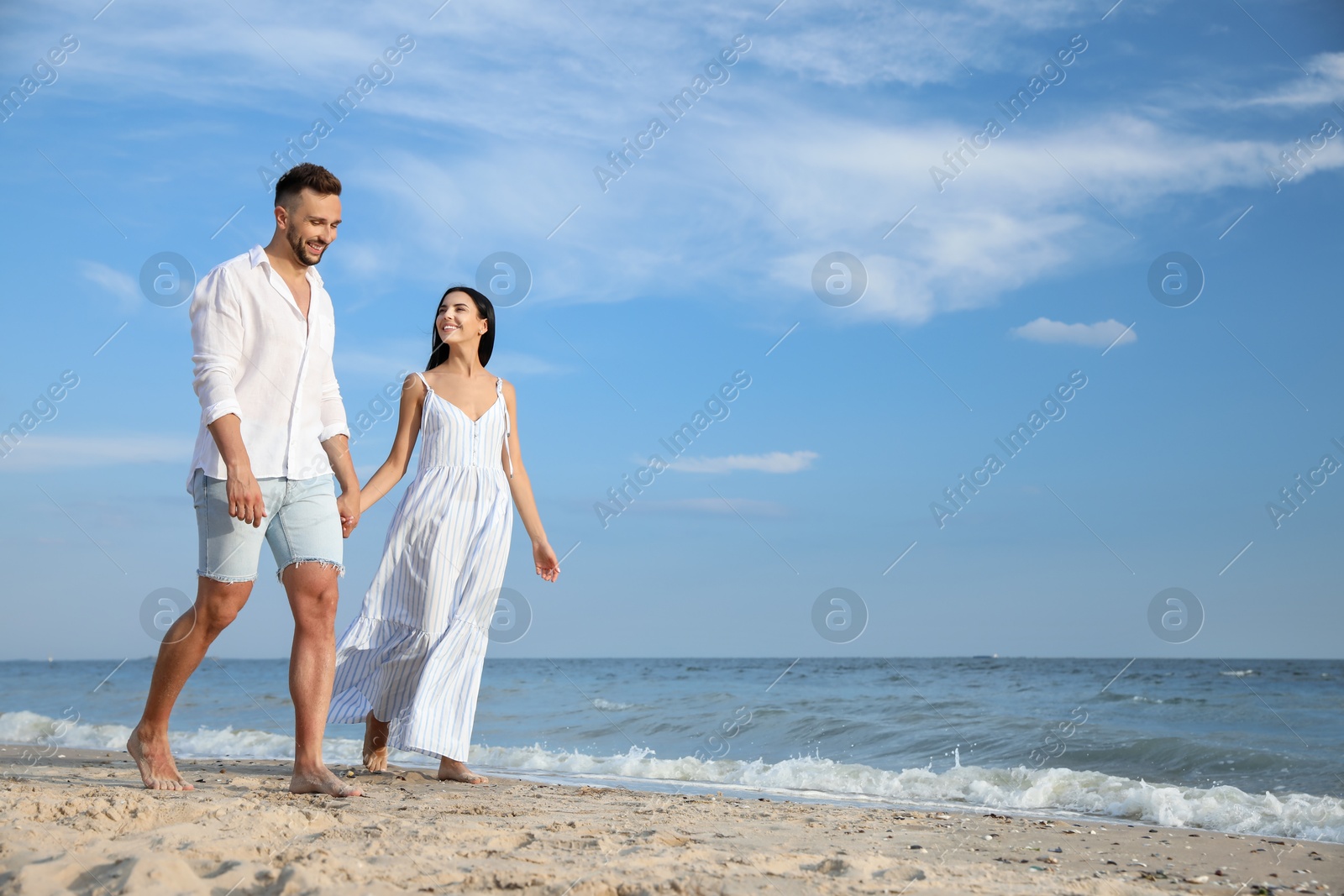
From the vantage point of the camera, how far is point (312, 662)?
3551 mm

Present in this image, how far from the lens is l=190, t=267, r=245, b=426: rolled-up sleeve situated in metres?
3.40

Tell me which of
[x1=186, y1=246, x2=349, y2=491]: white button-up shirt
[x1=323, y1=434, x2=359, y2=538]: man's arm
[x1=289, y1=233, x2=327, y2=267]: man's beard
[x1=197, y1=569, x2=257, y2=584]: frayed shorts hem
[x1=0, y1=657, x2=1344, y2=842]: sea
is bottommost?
[x1=0, y1=657, x2=1344, y2=842]: sea

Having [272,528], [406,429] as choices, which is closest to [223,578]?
[272,528]

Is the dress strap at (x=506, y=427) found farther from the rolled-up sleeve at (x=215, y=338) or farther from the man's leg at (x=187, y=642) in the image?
the man's leg at (x=187, y=642)

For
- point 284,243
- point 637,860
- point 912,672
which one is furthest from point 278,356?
point 912,672

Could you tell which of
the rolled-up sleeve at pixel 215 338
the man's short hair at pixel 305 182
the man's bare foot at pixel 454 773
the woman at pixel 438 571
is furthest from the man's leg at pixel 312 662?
the man's short hair at pixel 305 182

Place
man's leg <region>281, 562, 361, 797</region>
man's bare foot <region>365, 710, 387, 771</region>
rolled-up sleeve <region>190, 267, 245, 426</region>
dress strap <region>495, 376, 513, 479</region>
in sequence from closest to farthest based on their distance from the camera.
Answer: rolled-up sleeve <region>190, 267, 245, 426</region> < man's leg <region>281, 562, 361, 797</region> < man's bare foot <region>365, 710, 387, 771</region> < dress strap <region>495, 376, 513, 479</region>

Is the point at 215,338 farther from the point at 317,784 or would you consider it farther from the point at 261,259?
the point at 317,784

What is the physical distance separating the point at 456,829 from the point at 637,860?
0.66 m

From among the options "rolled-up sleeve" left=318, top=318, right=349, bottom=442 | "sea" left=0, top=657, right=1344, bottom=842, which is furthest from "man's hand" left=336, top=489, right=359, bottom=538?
"sea" left=0, top=657, right=1344, bottom=842

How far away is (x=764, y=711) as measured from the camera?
11211 mm

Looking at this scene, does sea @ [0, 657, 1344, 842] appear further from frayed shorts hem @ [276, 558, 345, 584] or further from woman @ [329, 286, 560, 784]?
frayed shorts hem @ [276, 558, 345, 584]

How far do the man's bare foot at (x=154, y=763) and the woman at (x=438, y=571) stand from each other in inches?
36.2

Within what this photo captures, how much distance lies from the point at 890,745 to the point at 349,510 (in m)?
6.38
